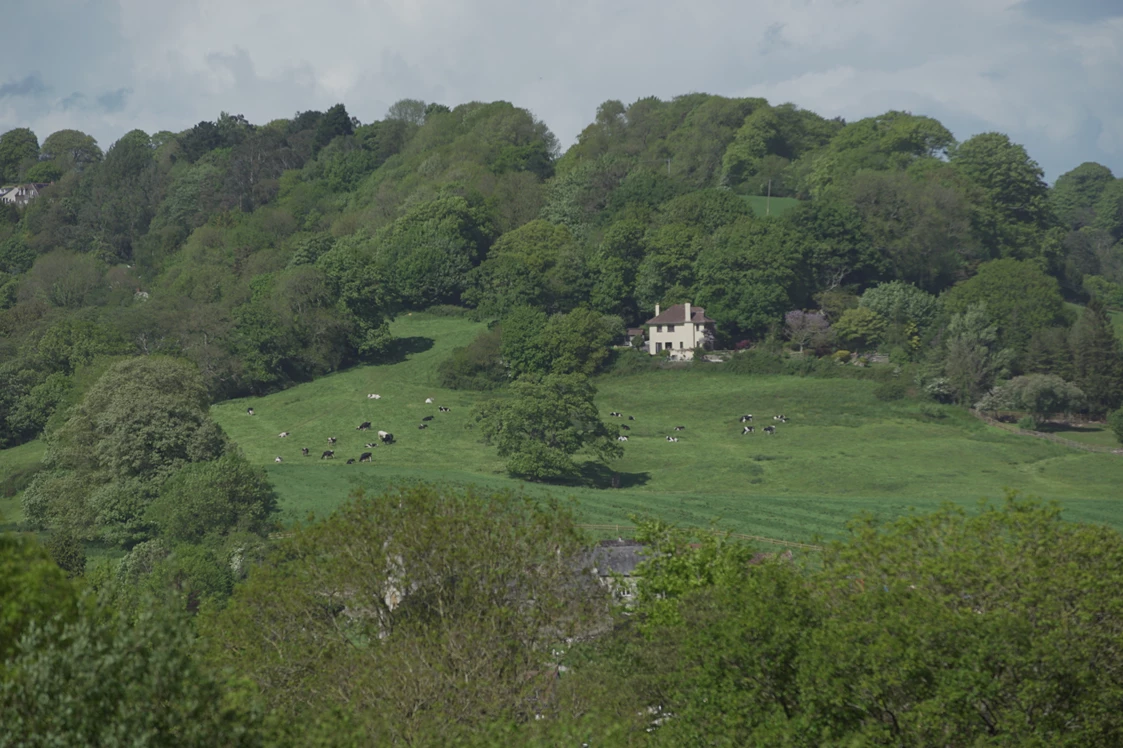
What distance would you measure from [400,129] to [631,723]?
497ft

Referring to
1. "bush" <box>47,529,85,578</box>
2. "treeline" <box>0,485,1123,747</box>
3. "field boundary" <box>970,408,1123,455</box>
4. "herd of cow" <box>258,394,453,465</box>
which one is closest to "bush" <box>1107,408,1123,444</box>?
"field boundary" <box>970,408,1123,455</box>

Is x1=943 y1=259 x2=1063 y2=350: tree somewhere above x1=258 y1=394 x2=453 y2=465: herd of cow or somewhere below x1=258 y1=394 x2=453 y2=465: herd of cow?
above

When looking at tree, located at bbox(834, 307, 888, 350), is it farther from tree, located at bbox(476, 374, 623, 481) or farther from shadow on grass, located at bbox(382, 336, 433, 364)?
shadow on grass, located at bbox(382, 336, 433, 364)

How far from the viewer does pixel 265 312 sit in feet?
321

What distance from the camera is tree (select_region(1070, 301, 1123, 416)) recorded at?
275 feet

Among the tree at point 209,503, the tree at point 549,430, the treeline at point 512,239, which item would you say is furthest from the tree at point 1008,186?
the tree at point 209,503

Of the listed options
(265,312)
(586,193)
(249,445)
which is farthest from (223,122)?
(249,445)

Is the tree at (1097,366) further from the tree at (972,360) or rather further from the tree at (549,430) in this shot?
the tree at (549,430)

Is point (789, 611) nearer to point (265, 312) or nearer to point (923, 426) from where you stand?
point (923, 426)

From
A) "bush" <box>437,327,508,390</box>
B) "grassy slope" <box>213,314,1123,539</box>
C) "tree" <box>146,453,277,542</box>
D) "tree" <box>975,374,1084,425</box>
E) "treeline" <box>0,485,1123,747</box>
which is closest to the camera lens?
"treeline" <box>0,485,1123,747</box>

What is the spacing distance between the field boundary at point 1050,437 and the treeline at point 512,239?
12.1 feet

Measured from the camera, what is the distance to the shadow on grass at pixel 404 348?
10014 cm

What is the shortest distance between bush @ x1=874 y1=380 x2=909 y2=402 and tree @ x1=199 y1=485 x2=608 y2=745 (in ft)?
193

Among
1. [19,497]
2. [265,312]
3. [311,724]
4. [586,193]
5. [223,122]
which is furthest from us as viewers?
[223,122]
